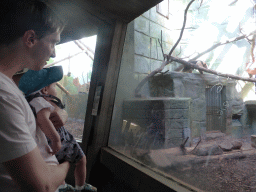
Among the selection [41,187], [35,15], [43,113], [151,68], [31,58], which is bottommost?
[41,187]

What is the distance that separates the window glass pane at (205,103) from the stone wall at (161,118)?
0.5 inches

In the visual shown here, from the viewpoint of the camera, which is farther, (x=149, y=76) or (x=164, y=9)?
(x=149, y=76)

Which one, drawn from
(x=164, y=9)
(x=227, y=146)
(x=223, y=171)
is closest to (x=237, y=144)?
(x=227, y=146)

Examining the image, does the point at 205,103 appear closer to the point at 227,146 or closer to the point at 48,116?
the point at 227,146

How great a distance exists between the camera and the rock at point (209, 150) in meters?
A: 1.05

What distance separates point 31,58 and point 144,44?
2076 millimetres

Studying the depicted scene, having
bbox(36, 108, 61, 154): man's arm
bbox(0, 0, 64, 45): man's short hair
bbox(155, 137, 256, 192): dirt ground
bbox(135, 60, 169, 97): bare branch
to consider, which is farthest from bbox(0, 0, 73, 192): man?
bbox(135, 60, 169, 97): bare branch

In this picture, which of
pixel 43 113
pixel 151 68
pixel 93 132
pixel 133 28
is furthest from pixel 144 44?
pixel 43 113

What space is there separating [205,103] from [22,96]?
3.22ft

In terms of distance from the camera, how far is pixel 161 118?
6.77ft

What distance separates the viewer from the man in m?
0.49

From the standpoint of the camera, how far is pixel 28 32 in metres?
→ 0.65

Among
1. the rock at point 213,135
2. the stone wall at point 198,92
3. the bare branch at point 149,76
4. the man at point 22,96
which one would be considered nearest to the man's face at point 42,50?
the man at point 22,96

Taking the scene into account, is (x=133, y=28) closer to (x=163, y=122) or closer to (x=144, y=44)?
(x=144, y=44)
